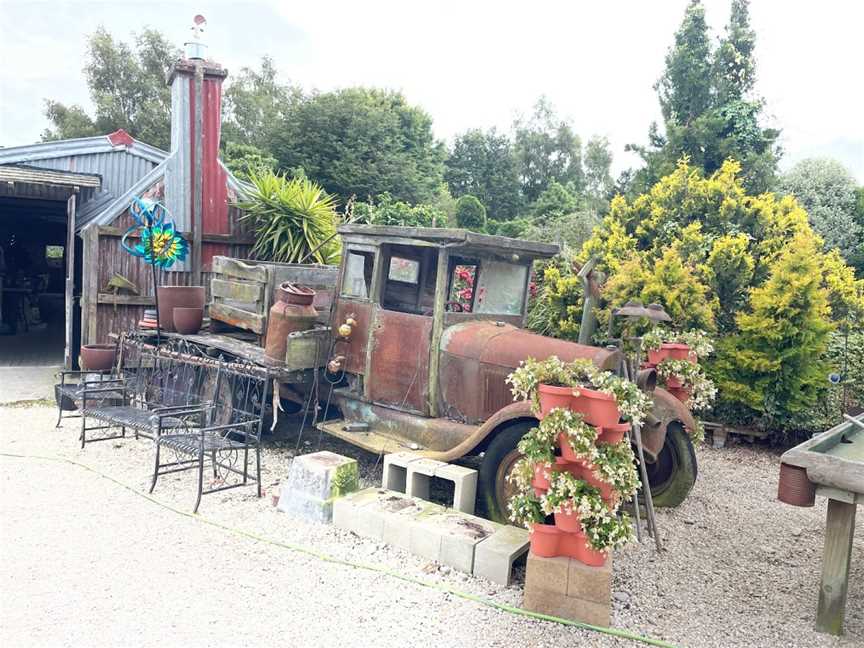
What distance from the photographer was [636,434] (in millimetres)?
3984

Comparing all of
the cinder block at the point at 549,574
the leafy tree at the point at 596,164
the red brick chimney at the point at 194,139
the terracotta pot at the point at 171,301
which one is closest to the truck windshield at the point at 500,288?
the cinder block at the point at 549,574

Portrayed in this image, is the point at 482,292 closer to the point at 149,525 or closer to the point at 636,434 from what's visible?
the point at 636,434

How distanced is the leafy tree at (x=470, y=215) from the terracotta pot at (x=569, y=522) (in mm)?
17864

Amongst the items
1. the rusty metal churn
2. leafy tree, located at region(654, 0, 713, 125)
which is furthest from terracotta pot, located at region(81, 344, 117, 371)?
leafy tree, located at region(654, 0, 713, 125)

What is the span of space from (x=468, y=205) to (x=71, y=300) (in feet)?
46.2

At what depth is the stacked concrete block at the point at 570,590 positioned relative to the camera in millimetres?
3176

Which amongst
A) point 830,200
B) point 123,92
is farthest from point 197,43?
point 123,92

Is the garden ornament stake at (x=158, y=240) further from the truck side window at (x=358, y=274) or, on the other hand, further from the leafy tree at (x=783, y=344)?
the leafy tree at (x=783, y=344)

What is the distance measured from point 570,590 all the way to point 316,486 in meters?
1.99

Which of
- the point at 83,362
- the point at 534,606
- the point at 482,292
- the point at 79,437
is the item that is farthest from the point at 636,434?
the point at 83,362

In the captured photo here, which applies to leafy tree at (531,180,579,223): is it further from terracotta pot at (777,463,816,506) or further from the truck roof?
terracotta pot at (777,463,816,506)

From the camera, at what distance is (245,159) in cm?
1922

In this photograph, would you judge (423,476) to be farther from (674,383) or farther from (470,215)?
(470,215)

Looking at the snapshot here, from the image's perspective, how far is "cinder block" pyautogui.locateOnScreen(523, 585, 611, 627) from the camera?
3176 mm
